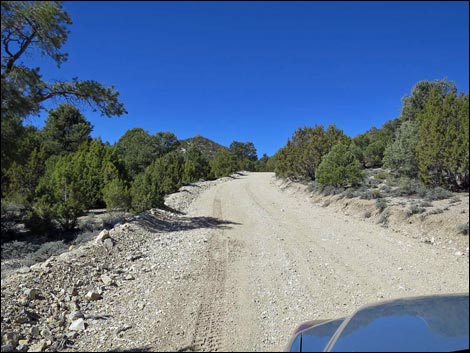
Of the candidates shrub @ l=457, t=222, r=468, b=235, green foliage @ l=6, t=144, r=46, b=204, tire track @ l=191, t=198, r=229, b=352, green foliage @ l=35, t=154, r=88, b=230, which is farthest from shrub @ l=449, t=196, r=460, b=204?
green foliage @ l=6, t=144, r=46, b=204

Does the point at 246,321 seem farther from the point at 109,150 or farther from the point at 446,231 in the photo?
the point at 109,150

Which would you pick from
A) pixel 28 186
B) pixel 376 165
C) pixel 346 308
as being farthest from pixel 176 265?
pixel 376 165

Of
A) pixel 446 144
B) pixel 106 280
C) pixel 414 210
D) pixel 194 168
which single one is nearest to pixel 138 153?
pixel 194 168

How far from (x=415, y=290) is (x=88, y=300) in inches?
203

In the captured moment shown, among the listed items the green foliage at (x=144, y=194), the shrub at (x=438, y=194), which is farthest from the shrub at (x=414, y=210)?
the green foliage at (x=144, y=194)

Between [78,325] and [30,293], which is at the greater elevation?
[30,293]

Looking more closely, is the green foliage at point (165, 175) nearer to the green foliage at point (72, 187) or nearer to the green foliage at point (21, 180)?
the green foliage at point (72, 187)

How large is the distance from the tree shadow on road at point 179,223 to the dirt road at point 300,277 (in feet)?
5.57

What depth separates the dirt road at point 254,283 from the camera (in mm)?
3605

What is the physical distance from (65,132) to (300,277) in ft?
112

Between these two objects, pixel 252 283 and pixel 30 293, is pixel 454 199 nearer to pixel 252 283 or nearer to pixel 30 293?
pixel 252 283

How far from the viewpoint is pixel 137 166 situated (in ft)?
113

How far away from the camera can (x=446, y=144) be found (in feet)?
30.0

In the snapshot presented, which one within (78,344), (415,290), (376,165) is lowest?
(78,344)
